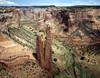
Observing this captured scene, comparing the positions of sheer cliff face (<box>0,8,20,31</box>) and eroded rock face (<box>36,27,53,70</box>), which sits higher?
sheer cliff face (<box>0,8,20,31</box>)

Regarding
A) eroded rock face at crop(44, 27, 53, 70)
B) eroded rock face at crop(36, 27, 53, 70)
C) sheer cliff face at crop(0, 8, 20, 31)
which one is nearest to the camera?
eroded rock face at crop(44, 27, 53, 70)

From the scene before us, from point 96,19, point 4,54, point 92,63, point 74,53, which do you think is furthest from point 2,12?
point 96,19

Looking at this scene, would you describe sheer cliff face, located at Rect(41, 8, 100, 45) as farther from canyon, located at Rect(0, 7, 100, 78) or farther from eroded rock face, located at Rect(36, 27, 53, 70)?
eroded rock face, located at Rect(36, 27, 53, 70)

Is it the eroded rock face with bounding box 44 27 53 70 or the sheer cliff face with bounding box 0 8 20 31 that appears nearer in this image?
the eroded rock face with bounding box 44 27 53 70

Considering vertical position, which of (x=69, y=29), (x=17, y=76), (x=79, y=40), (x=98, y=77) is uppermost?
(x=69, y=29)

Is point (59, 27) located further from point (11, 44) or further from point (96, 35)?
point (11, 44)

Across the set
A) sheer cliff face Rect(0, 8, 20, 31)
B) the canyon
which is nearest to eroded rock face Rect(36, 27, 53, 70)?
the canyon

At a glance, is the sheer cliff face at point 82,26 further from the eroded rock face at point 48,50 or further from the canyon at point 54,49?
the eroded rock face at point 48,50

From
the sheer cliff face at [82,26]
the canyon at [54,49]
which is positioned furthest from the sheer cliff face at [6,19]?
the sheer cliff face at [82,26]
